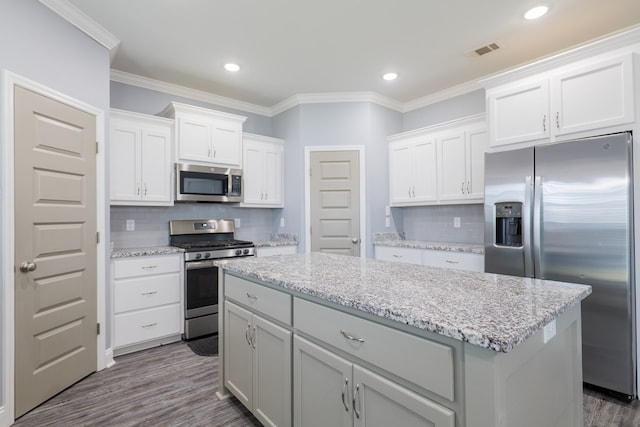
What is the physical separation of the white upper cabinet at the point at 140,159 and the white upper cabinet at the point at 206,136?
13 centimetres

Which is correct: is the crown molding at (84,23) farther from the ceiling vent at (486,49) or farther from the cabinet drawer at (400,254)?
the cabinet drawer at (400,254)

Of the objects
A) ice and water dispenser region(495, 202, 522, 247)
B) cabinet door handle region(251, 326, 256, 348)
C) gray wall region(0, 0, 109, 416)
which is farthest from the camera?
ice and water dispenser region(495, 202, 522, 247)

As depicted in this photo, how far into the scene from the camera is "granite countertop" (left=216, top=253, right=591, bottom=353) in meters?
0.92

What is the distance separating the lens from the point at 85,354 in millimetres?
2541

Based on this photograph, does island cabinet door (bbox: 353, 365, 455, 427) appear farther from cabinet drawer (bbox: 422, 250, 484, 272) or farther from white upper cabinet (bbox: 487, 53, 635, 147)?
white upper cabinet (bbox: 487, 53, 635, 147)

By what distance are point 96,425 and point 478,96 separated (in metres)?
4.55

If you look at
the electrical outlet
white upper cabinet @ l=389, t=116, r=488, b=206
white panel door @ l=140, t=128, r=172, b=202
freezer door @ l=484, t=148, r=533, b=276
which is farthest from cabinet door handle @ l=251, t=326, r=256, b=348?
white upper cabinet @ l=389, t=116, r=488, b=206

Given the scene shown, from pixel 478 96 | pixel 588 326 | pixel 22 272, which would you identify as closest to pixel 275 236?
pixel 22 272

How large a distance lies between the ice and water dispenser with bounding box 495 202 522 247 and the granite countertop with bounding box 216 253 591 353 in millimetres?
1287

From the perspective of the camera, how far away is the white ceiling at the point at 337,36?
2438 mm

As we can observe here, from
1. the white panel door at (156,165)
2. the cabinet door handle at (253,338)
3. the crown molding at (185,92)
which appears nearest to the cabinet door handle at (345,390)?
the cabinet door handle at (253,338)

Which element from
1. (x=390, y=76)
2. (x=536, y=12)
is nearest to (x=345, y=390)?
(x=536, y=12)

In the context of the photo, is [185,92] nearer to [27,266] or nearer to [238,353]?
[27,266]

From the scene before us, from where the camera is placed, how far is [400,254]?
3877 millimetres
